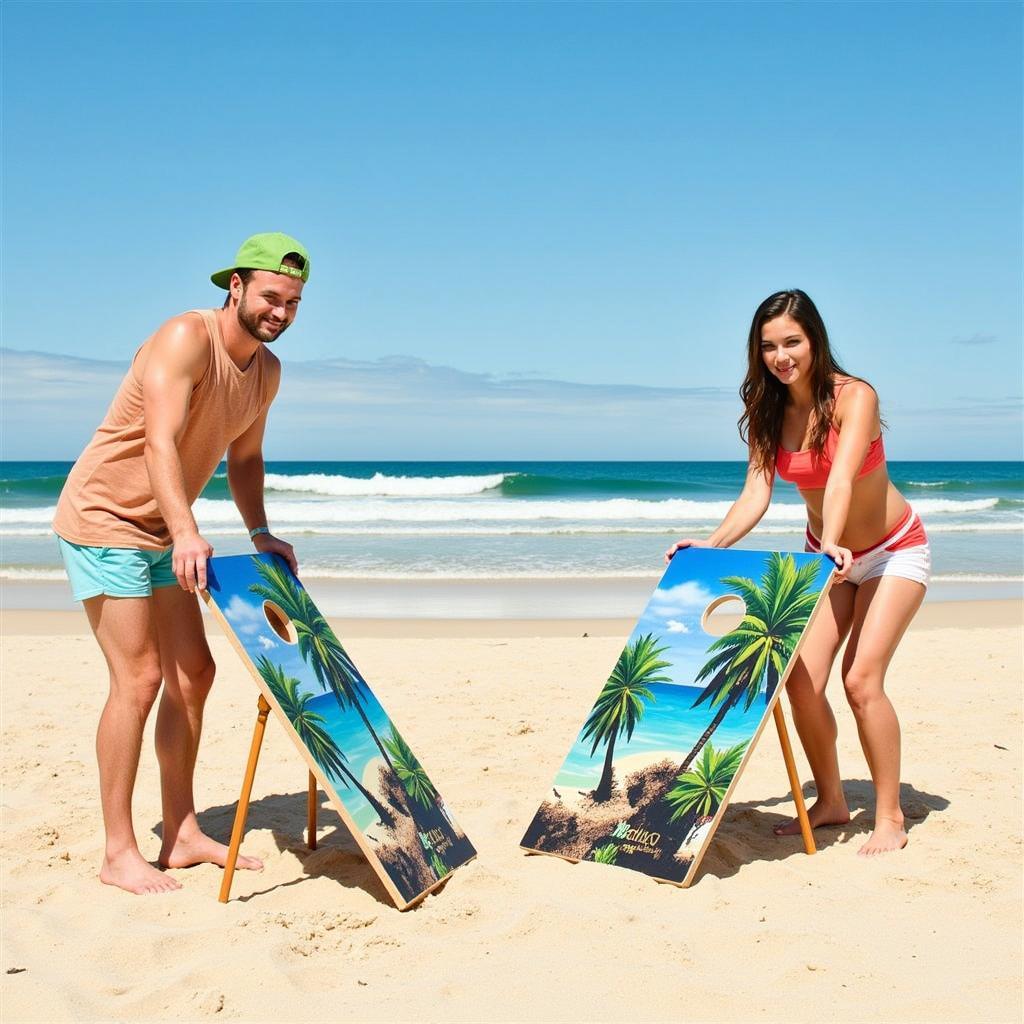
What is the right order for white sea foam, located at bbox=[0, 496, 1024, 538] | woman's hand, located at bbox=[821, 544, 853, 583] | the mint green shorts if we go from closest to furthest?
the mint green shorts < woman's hand, located at bbox=[821, 544, 853, 583] < white sea foam, located at bbox=[0, 496, 1024, 538]

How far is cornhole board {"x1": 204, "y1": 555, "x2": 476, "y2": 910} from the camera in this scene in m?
3.17

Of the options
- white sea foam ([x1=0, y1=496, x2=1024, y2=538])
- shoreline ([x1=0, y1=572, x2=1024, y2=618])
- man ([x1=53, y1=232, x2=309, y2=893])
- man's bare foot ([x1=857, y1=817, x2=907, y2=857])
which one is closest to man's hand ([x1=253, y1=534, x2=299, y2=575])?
man ([x1=53, y1=232, x2=309, y2=893])

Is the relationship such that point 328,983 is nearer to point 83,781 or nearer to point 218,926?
point 218,926

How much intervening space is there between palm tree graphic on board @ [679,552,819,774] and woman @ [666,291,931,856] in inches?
6.5

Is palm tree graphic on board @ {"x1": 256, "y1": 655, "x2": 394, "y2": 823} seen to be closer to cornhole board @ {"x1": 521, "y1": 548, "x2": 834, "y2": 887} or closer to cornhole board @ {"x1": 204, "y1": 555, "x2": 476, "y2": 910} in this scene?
cornhole board @ {"x1": 204, "y1": 555, "x2": 476, "y2": 910}

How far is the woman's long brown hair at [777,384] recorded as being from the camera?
372 centimetres

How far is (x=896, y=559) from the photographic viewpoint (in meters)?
3.80

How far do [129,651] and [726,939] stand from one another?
2.06 m

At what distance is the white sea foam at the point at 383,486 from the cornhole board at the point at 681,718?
27089 mm

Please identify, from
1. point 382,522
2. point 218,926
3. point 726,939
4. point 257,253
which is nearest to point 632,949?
point 726,939

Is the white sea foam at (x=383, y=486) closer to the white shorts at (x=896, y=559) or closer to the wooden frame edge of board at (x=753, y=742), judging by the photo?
the white shorts at (x=896, y=559)

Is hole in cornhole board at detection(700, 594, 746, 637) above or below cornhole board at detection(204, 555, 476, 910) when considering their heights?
below

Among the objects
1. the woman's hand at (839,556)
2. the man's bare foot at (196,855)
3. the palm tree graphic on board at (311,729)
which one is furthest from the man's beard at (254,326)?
the woman's hand at (839,556)

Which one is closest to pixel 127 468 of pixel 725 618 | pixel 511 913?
pixel 511 913
